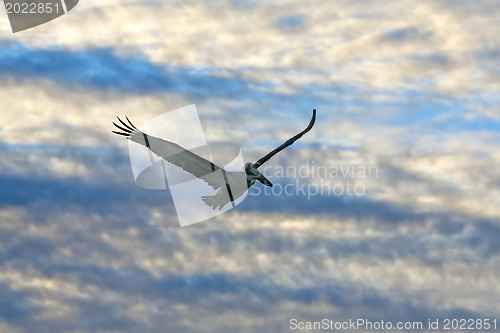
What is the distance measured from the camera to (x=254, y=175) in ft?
172

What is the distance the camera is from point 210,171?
172 feet

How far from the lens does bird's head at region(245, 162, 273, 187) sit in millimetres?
52312

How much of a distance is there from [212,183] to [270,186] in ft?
11.5

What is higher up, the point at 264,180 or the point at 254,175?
the point at 254,175

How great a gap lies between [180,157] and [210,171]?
1976 mm

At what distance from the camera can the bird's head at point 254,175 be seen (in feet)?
172

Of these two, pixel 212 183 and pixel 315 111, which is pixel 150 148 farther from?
pixel 315 111

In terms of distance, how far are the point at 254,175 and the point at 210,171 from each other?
263 cm

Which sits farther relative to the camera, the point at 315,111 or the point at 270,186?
the point at 315,111

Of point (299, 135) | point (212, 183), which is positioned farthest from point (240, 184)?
point (299, 135)

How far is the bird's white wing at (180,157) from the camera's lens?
51.6 metres

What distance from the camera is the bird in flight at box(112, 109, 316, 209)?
51812 millimetres

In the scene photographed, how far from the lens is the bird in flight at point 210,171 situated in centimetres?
5181

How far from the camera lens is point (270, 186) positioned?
2057 inches
